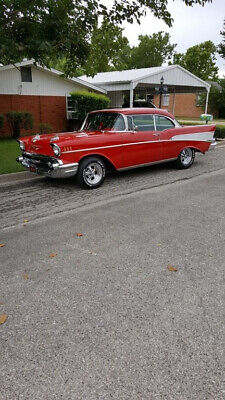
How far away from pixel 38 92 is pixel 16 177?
9985 millimetres

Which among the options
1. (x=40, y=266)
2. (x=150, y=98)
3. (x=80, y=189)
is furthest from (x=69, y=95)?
(x=150, y=98)

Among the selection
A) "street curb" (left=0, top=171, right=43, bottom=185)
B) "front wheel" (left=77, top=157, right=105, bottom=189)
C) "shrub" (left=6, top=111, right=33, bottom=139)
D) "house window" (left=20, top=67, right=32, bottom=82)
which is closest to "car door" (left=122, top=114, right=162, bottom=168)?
"front wheel" (left=77, top=157, right=105, bottom=189)

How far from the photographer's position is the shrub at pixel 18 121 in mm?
14281

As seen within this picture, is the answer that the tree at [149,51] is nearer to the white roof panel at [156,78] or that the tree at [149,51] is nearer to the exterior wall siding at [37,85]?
the white roof panel at [156,78]

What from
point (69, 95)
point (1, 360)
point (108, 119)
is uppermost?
point (69, 95)

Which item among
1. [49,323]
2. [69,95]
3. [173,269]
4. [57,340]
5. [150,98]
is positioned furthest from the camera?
[150,98]

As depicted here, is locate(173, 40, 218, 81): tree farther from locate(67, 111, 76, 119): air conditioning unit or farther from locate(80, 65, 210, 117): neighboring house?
locate(67, 111, 76, 119): air conditioning unit

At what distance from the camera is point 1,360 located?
2230mm

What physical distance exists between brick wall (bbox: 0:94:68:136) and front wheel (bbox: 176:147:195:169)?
32.1ft

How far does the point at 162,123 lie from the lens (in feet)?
26.7

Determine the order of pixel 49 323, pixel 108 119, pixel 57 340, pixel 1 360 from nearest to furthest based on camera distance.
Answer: pixel 1 360 → pixel 57 340 → pixel 49 323 → pixel 108 119

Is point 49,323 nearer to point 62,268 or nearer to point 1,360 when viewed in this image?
point 1,360

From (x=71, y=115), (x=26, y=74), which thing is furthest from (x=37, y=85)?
(x=71, y=115)

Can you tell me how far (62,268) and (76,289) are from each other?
1.56 ft
